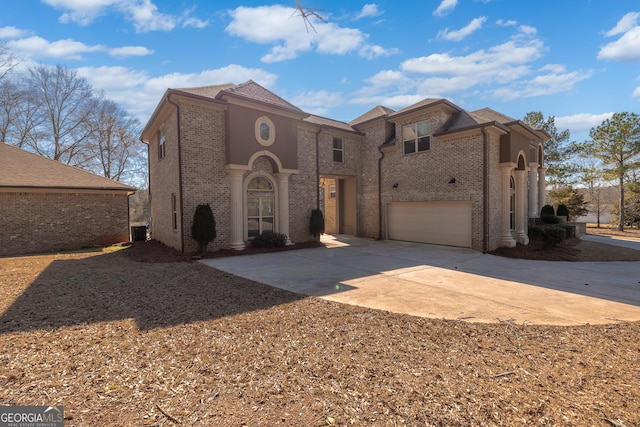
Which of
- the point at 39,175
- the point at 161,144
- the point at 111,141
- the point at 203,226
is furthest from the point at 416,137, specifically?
the point at 111,141

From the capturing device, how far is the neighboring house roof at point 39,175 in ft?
41.1

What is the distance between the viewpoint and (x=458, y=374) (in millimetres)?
3084

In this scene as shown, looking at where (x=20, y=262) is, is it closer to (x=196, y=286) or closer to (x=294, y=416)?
(x=196, y=286)

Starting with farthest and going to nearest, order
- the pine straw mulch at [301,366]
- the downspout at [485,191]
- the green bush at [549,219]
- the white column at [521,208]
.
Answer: the green bush at [549,219], the white column at [521,208], the downspout at [485,191], the pine straw mulch at [301,366]

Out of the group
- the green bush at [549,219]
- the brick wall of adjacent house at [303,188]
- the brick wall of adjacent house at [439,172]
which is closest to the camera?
the brick wall of adjacent house at [439,172]

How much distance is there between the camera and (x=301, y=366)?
3.28 m

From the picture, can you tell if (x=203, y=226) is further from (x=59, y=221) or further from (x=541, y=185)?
(x=541, y=185)

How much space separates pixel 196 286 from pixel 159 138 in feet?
32.3

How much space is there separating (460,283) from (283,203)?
7.84 m

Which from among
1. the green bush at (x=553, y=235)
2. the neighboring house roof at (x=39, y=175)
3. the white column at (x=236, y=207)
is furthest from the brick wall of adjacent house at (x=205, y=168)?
the green bush at (x=553, y=235)

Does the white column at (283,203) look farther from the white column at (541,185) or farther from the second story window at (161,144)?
the white column at (541,185)

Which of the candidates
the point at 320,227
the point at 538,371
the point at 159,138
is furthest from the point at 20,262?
the point at 538,371

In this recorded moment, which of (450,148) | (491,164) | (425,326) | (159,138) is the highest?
(159,138)

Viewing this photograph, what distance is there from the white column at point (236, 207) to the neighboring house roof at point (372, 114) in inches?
329
